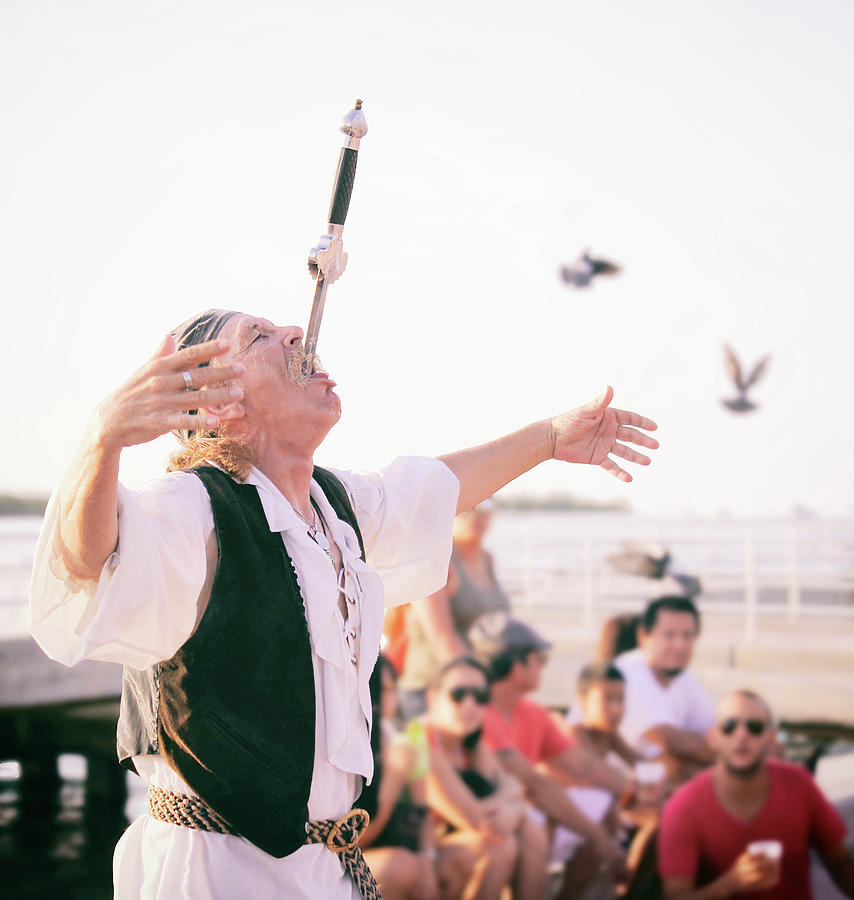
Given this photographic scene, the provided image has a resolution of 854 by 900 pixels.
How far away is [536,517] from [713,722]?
1.88 m

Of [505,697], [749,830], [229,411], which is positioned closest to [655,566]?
[505,697]

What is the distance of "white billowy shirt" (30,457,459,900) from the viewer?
139 centimetres

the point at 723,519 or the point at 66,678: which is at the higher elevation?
the point at 723,519

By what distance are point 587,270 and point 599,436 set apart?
3848mm

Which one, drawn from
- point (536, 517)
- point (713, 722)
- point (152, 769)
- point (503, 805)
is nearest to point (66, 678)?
point (536, 517)

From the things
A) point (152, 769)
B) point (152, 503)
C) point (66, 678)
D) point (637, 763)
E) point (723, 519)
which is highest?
point (723, 519)

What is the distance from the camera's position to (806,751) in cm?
438

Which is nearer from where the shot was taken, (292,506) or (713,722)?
(292,506)

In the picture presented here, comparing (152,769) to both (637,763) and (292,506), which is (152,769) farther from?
(637,763)

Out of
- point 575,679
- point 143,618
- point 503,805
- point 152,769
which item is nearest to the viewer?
point 143,618

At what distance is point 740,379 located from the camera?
17.4 feet

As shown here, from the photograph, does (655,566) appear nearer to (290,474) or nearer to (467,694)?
(467,694)

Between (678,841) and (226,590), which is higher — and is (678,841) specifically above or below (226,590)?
below

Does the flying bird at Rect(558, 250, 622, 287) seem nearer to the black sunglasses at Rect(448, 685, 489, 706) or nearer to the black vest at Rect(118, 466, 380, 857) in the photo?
the black sunglasses at Rect(448, 685, 489, 706)
